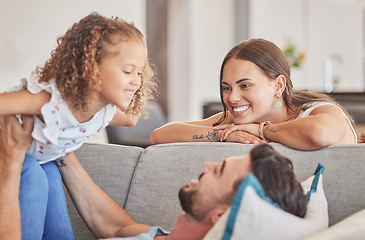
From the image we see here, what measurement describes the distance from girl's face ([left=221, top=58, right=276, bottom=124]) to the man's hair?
2.26ft

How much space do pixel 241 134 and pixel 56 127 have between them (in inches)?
29.1

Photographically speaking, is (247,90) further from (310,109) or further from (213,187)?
(213,187)

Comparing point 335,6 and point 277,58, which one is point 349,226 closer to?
point 277,58

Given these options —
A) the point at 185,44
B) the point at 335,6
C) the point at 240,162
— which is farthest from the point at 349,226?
the point at 335,6

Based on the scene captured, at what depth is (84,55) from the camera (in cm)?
137

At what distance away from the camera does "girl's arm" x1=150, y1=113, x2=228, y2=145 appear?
1943mm

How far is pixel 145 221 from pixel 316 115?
0.73m

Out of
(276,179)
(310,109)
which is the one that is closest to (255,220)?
(276,179)

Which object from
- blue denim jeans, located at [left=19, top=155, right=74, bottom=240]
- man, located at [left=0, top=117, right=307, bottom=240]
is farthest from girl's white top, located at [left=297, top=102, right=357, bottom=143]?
blue denim jeans, located at [left=19, top=155, right=74, bottom=240]

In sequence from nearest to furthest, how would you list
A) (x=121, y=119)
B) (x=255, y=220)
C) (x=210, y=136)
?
(x=255, y=220) < (x=121, y=119) < (x=210, y=136)

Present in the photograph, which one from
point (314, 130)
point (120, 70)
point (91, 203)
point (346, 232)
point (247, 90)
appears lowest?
point (91, 203)

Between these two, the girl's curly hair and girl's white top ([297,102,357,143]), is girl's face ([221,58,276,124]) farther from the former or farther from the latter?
the girl's curly hair

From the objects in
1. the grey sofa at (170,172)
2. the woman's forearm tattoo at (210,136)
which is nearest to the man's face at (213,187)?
the grey sofa at (170,172)

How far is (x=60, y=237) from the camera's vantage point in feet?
5.25
